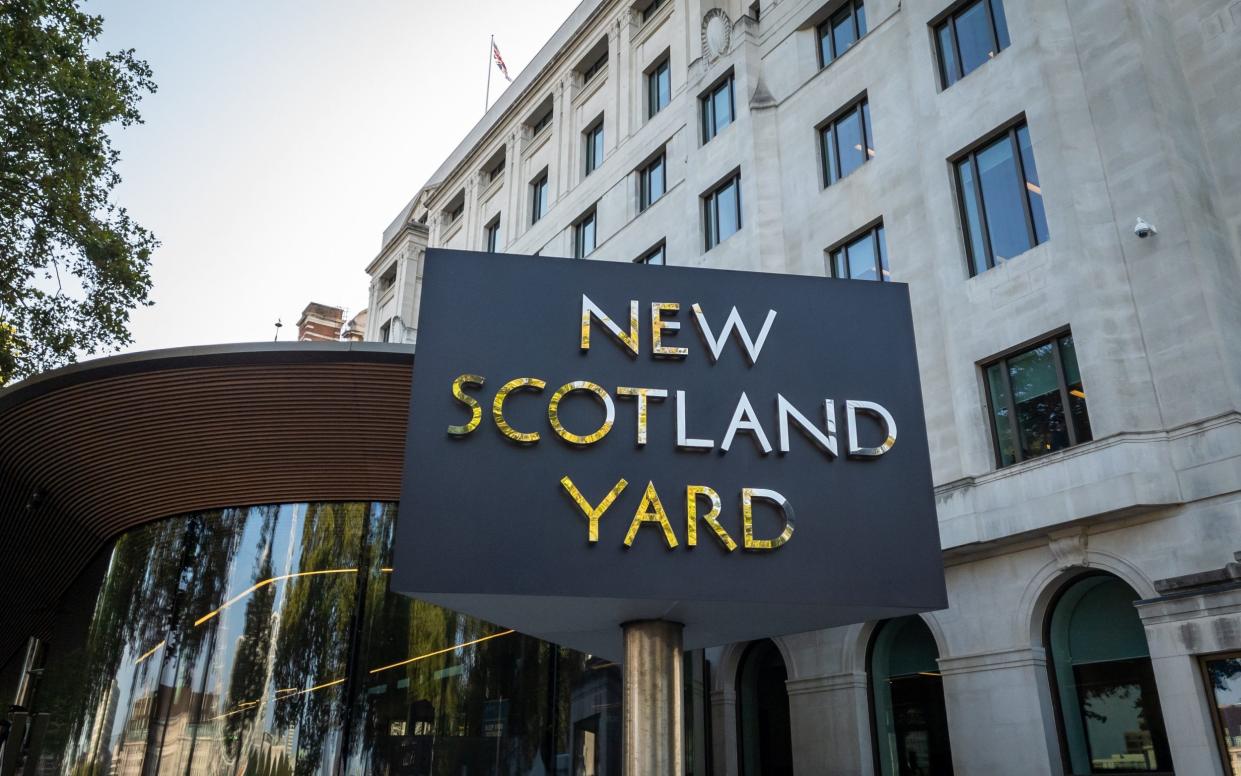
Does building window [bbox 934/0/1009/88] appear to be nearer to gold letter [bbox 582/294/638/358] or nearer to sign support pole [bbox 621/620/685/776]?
gold letter [bbox 582/294/638/358]

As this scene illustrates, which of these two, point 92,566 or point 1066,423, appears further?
point 92,566

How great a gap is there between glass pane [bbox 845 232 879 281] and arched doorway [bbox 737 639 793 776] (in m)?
9.32

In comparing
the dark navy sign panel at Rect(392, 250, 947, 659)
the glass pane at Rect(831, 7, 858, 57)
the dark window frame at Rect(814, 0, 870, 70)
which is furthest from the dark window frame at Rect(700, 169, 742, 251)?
the dark navy sign panel at Rect(392, 250, 947, 659)

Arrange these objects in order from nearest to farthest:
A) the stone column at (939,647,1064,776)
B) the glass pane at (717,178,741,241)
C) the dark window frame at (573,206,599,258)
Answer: the stone column at (939,647,1064,776) → the glass pane at (717,178,741,241) → the dark window frame at (573,206,599,258)

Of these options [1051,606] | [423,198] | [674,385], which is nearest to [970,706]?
[1051,606]

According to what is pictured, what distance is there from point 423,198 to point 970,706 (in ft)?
134

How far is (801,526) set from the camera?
11688mm

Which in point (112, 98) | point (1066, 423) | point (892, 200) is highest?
point (112, 98)

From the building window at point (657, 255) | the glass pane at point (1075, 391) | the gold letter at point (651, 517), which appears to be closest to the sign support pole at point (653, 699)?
the gold letter at point (651, 517)

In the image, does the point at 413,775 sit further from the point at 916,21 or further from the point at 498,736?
the point at 916,21

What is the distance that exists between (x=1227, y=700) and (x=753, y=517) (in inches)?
339

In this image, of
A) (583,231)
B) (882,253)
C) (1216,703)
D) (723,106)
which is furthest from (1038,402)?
(583,231)

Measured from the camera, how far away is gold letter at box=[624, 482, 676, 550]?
11.3 m

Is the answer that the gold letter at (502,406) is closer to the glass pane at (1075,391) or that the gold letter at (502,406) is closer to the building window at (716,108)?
the glass pane at (1075,391)
